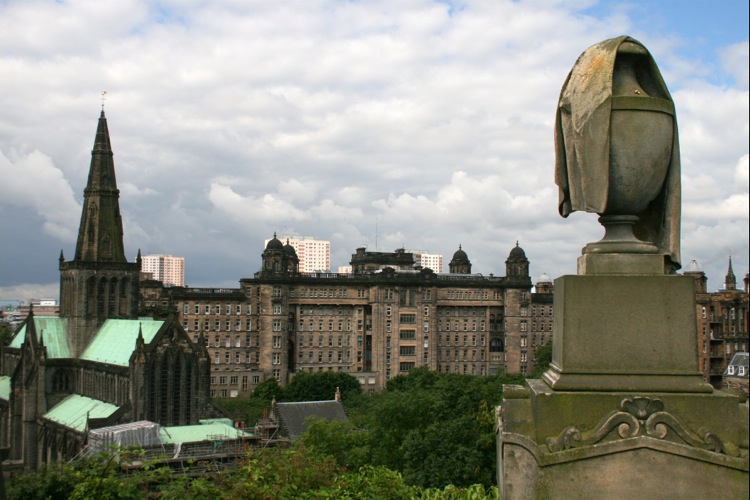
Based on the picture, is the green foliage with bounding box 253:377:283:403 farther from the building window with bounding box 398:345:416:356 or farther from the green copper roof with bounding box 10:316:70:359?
the green copper roof with bounding box 10:316:70:359

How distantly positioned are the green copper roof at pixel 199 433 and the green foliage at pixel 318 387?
1178 inches

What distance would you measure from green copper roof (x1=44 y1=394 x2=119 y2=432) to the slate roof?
1613cm

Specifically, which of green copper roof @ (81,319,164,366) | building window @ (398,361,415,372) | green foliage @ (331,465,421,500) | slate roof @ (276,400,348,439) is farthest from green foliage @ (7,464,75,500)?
building window @ (398,361,415,372)

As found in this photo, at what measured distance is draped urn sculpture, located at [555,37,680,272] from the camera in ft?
25.3

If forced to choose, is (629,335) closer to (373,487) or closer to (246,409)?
(373,487)

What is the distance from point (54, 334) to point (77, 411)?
587 inches

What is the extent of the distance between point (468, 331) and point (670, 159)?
12013cm

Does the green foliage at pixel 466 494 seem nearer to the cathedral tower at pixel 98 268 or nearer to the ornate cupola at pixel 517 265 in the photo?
the cathedral tower at pixel 98 268

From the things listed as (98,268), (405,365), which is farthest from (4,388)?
(405,365)

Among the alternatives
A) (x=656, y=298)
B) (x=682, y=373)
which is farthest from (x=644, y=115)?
(x=682, y=373)

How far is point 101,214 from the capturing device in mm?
91250

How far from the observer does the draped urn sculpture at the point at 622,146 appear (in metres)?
7.70

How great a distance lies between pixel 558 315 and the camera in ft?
26.0

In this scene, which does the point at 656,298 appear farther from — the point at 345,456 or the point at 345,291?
the point at 345,291
